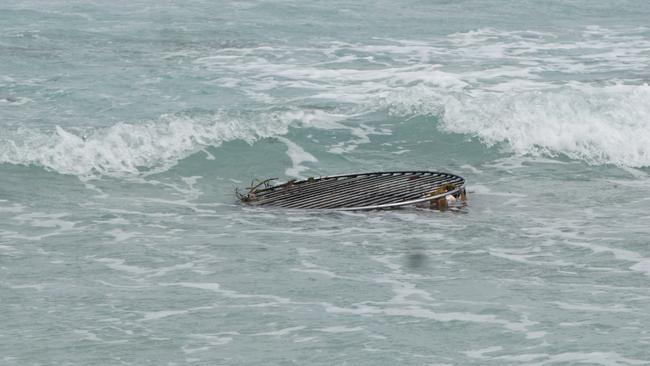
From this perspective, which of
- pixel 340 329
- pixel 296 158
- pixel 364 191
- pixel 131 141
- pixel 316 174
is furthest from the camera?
pixel 296 158

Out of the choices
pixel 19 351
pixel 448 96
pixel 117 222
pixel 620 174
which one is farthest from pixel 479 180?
pixel 19 351

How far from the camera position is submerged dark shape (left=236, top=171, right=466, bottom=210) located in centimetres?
1375

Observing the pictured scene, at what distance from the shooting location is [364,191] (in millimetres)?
14438

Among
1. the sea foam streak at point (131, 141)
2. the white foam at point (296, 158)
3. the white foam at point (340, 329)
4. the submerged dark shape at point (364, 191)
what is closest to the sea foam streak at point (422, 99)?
the sea foam streak at point (131, 141)

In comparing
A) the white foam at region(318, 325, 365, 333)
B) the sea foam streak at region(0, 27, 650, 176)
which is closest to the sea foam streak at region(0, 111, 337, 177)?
the sea foam streak at region(0, 27, 650, 176)

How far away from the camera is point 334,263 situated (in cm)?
1174

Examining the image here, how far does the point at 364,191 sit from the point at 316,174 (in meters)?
1.80

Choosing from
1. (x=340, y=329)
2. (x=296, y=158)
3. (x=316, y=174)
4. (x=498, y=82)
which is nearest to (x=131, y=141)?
(x=296, y=158)

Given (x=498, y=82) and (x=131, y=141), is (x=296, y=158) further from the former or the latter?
(x=498, y=82)

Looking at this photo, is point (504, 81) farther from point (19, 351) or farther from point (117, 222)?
point (19, 351)

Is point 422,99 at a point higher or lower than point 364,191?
higher

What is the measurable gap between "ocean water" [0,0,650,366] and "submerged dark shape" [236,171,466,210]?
294 millimetres

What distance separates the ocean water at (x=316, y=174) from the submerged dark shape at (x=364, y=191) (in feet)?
0.96

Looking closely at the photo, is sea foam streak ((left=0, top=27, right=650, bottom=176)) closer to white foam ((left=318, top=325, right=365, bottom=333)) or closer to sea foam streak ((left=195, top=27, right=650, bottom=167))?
sea foam streak ((left=195, top=27, right=650, bottom=167))
